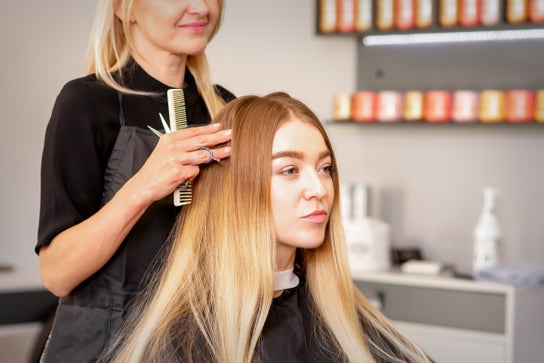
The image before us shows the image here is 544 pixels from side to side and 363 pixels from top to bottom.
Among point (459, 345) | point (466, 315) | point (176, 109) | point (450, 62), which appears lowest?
point (459, 345)

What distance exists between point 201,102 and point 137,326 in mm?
490

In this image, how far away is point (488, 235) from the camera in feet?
10.5

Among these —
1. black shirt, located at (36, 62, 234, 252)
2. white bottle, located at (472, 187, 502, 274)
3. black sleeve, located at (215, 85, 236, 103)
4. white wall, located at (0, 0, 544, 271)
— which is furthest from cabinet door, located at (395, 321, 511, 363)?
black shirt, located at (36, 62, 234, 252)

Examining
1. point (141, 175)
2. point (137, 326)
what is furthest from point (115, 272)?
point (141, 175)

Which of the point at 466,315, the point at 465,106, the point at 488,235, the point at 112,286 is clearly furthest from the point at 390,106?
the point at 112,286

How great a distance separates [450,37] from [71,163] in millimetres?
2366

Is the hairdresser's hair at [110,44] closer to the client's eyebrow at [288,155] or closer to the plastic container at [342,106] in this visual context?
the client's eyebrow at [288,155]

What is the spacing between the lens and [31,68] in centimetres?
371

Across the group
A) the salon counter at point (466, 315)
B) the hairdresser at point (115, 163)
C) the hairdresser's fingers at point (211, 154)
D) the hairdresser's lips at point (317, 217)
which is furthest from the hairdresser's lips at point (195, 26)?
the salon counter at point (466, 315)

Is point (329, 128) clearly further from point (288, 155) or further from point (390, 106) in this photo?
point (288, 155)

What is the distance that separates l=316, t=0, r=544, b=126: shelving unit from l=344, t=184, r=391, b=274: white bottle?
0.49 meters

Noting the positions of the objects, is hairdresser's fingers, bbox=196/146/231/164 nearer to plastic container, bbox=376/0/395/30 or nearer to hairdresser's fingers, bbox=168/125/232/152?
hairdresser's fingers, bbox=168/125/232/152

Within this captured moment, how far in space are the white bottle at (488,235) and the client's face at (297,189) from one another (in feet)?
5.82

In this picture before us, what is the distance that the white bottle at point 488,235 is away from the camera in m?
3.18
